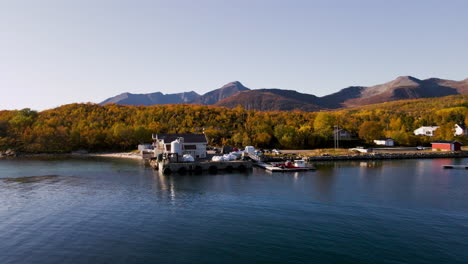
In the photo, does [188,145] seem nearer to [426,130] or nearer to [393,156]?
[393,156]

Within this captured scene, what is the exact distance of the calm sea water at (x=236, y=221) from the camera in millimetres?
19422

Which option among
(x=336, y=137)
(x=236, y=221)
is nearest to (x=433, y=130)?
(x=336, y=137)

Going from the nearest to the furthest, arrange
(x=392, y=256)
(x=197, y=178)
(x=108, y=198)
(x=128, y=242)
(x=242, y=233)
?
1. (x=392, y=256)
2. (x=128, y=242)
3. (x=242, y=233)
4. (x=108, y=198)
5. (x=197, y=178)

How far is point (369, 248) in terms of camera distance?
1994cm

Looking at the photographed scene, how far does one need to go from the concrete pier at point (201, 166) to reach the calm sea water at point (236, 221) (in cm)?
823

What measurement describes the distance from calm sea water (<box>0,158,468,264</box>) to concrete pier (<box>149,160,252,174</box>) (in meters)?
8.23

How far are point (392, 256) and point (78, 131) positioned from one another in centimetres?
9809

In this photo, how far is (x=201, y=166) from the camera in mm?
54031

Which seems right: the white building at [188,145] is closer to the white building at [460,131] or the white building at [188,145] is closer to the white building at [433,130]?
the white building at [433,130]

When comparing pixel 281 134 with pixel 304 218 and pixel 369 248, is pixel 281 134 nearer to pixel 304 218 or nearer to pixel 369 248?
pixel 304 218

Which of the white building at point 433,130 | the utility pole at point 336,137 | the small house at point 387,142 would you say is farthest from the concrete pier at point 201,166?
the white building at point 433,130

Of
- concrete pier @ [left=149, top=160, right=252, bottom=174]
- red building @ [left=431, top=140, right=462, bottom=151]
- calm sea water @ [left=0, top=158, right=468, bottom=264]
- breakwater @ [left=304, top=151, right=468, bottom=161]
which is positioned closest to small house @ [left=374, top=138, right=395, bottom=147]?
red building @ [left=431, top=140, right=462, bottom=151]

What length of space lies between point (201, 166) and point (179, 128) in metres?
55.8

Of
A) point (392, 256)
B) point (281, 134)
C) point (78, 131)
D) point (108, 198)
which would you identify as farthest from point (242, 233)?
A: point (78, 131)
